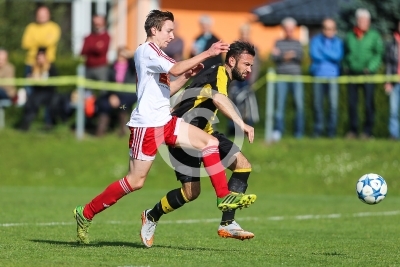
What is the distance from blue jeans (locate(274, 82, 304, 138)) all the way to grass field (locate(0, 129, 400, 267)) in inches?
15.0

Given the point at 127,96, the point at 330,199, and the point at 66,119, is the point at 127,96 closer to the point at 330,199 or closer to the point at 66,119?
the point at 66,119

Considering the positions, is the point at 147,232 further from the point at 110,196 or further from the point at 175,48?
the point at 175,48

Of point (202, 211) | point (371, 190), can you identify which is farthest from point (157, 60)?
point (202, 211)

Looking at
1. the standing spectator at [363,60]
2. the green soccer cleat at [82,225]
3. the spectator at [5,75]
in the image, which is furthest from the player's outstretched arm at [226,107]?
the spectator at [5,75]

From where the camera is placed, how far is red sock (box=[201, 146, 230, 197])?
9.50 metres

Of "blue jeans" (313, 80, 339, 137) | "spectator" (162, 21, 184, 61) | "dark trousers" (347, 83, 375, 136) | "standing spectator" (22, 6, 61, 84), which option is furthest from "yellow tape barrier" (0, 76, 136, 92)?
"dark trousers" (347, 83, 375, 136)

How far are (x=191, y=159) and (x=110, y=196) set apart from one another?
923 mm

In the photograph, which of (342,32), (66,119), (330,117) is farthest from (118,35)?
(330,117)

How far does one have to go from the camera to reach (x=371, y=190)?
9.69m

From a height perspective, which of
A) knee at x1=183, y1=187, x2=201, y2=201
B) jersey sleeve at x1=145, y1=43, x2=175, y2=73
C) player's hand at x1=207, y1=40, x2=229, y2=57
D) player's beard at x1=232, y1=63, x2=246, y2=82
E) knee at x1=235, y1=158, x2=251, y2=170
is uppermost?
player's hand at x1=207, y1=40, x2=229, y2=57

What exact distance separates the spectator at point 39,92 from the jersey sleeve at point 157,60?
1202cm

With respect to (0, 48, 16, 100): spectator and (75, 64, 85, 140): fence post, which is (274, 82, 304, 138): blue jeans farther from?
(0, 48, 16, 100): spectator

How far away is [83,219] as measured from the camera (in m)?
9.83

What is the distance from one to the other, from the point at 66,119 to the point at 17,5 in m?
7.37
